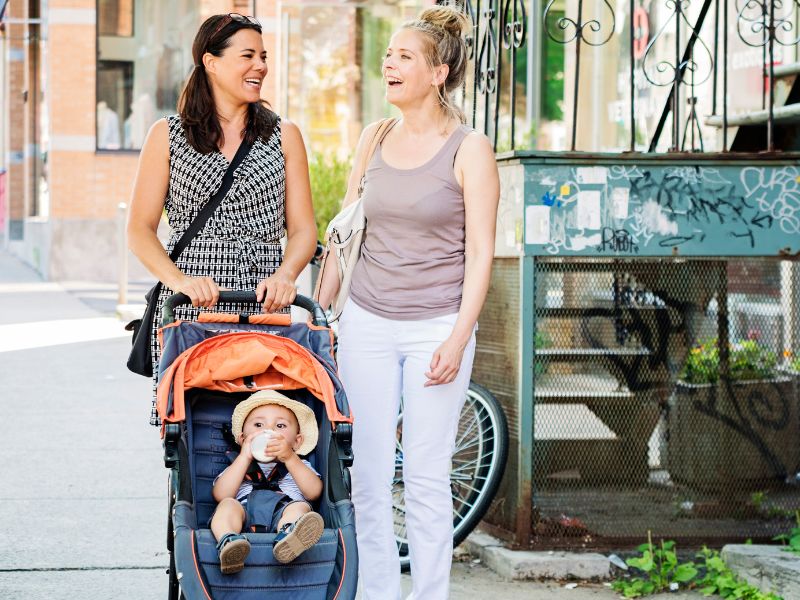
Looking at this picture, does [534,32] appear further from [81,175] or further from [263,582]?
[263,582]

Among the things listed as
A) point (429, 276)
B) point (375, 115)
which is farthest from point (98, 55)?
point (429, 276)

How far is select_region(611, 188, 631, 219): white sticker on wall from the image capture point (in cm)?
580

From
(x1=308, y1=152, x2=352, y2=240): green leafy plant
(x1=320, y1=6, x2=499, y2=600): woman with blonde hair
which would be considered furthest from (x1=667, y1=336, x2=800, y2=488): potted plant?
(x1=308, y1=152, x2=352, y2=240): green leafy plant

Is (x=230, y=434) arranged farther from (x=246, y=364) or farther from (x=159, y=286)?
(x=159, y=286)

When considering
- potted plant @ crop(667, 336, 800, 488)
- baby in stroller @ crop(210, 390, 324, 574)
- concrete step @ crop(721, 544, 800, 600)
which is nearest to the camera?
baby in stroller @ crop(210, 390, 324, 574)

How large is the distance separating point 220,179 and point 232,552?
54.9 inches

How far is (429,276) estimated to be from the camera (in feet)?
14.4

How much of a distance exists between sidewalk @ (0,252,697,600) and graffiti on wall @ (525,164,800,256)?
1519 mm

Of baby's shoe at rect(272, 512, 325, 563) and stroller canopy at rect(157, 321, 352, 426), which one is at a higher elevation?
stroller canopy at rect(157, 321, 352, 426)

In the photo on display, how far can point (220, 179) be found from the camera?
14.6 ft

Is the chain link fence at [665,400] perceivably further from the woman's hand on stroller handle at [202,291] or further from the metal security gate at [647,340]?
the woman's hand on stroller handle at [202,291]

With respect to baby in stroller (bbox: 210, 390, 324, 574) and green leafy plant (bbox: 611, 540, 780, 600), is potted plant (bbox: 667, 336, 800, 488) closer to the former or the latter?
green leafy plant (bbox: 611, 540, 780, 600)

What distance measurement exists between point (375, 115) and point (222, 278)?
1667cm

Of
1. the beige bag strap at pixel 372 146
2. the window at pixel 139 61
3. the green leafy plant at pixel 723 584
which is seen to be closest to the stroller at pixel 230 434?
the beige bag strap at pixel 372 146
